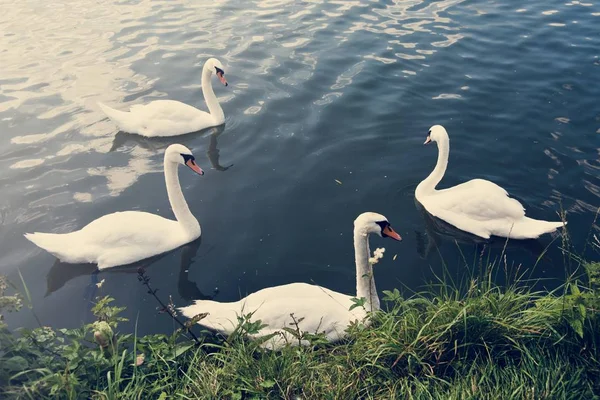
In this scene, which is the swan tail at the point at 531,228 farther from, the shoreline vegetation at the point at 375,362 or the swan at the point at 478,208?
the shoreline vegetation at the point at 375,362

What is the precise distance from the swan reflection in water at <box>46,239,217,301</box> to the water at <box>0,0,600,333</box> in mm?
24

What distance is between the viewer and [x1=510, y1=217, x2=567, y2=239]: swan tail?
20.0ft

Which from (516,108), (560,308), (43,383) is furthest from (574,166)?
(43,383)

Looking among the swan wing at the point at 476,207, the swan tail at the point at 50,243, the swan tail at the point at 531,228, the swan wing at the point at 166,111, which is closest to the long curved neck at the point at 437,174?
the swan wing at the point at 476,207

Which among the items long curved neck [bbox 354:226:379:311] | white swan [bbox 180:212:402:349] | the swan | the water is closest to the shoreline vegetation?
white swan [bbox 180:212:402:349]

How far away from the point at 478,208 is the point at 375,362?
3.22m

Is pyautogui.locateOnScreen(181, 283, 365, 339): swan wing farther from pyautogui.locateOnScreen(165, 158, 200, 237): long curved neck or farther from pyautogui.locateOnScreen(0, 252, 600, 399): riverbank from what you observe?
pyautogui.locateOnScreen(165, 158, 200, 237): long curved neck

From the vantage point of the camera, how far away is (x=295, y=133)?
8906mm

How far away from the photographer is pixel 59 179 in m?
7.94

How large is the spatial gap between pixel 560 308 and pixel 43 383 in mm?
3847

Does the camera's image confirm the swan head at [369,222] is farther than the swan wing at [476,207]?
No

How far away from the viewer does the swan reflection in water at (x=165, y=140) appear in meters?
8.73

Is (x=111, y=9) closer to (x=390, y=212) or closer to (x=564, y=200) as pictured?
(x=390, y=212)

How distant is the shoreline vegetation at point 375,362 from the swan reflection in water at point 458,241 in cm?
219
